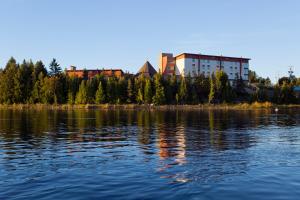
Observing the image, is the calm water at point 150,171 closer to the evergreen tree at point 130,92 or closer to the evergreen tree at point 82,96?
the evergreen tree at point 82,96

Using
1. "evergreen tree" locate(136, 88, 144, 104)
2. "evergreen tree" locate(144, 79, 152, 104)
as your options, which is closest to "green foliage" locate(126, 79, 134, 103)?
"evergreen tree" locate(136, 88, 144, 104)

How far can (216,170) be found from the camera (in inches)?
883

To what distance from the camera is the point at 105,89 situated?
165 meters

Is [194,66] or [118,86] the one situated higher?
[194,66]

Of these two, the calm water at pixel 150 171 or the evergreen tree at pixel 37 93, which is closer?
the calm water at pixel 150 171

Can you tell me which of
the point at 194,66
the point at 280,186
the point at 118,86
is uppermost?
the point at 194,66

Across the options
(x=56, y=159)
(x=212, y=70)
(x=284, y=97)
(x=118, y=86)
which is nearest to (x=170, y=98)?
(x=118, y=86)

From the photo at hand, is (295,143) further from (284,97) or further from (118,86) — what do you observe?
(284,97)

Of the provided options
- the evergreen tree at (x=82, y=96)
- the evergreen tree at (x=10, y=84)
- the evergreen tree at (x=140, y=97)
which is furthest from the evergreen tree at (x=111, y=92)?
the evergreen tree at (x=10, y=84)

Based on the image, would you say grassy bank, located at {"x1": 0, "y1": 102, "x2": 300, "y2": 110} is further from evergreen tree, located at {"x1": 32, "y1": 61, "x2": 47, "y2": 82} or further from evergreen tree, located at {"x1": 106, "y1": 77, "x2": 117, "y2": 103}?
evergreen tree, located at {"x1": 32, "y1": 61, "x2": 47, "y2": 82}

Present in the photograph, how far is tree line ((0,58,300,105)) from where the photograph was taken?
160 metres

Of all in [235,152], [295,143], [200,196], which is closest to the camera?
[200,196]

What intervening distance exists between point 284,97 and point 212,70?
1568 inches

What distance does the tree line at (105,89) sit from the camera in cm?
16025
